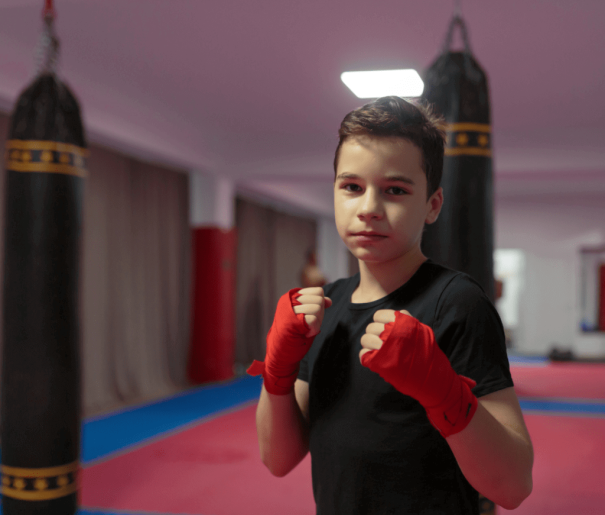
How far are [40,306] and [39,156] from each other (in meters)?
0.60

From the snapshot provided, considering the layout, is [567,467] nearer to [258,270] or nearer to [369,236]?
[369,236]

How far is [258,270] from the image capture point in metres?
9.52

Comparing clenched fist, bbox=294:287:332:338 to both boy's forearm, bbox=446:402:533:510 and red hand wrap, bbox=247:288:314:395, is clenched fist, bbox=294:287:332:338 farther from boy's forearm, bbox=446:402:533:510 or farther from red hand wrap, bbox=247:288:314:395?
boy's forearm, bbox=446:402:533:510

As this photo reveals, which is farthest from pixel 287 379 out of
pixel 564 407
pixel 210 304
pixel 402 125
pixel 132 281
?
pixel 210 304

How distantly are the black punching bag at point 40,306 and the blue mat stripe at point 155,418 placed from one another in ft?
6.30

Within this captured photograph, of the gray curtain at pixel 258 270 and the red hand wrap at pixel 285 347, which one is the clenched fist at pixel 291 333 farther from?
the gray curtain at pixel 258 270

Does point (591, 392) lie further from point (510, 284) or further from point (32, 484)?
point (32, 484)

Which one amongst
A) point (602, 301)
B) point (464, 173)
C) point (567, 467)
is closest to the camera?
point (464, 173)

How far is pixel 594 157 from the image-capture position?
22.1 ft

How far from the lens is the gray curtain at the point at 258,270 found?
9.10 metres

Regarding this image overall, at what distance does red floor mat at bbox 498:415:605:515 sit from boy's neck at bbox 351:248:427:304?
2.76 m

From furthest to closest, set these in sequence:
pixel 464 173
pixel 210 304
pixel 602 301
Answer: pixel 602 301 < pixel 210 304 < pixel 464 173

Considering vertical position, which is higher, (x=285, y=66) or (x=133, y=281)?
(x=285, y=66)

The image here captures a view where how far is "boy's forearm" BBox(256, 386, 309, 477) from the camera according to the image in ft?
3.49
